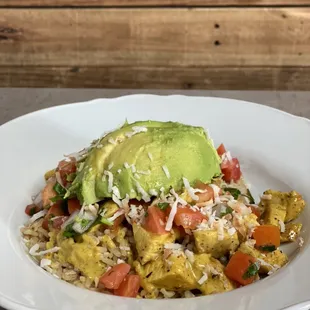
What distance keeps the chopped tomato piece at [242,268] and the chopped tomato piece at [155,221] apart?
0.20 m

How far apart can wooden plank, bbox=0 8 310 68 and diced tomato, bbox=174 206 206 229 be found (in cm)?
210

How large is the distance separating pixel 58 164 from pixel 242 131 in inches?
27.6

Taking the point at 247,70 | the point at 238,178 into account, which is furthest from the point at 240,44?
the point at 238,178

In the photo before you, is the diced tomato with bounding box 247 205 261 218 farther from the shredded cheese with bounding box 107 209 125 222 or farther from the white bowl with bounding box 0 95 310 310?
the shredded cheese with bounding box 107 209 125 222

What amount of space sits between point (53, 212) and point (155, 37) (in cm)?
196

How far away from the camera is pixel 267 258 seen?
5.36 feet

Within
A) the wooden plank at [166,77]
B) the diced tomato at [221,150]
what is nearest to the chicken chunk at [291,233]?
the diced tomato at [221,150]

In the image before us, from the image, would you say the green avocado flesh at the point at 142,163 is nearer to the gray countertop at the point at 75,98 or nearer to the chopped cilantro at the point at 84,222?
the chopped cilantro at the point at 84,222

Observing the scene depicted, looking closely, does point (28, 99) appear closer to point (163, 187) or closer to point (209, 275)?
point (163, 187)

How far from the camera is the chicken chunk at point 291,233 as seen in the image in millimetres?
1786

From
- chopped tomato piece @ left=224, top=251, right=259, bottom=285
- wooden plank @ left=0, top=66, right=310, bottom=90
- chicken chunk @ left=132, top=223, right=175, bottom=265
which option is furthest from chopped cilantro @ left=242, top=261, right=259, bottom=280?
wooden plank @ left=0, top=66, right=310, bottom=90

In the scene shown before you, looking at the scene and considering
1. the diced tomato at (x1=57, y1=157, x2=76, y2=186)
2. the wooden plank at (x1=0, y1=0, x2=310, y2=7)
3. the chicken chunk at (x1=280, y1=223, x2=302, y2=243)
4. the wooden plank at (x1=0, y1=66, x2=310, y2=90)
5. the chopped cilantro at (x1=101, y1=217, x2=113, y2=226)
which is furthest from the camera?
the wooden plank at (x1=0, y1=66, x2=310, y2=90)

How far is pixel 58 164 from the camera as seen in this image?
2.04m

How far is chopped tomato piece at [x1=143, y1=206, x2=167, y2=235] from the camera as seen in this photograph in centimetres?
161
